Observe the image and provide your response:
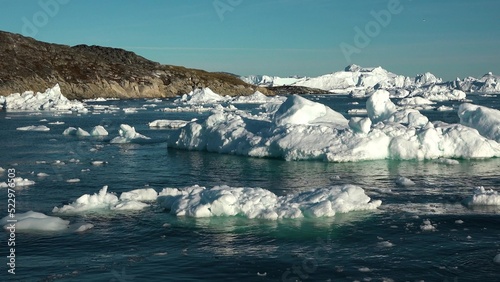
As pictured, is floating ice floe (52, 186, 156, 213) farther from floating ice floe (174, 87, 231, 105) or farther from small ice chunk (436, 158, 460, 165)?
floating ice floe (174, 87, 231, 105)

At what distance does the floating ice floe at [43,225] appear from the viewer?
16594mm

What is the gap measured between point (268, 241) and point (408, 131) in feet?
55.4

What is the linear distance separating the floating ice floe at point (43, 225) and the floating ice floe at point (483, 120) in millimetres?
25233

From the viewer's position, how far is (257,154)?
30.8 meters

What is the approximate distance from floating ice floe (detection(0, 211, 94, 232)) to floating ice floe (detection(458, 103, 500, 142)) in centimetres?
2523

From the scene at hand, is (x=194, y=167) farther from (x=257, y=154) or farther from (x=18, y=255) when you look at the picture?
(x=18, y=255)

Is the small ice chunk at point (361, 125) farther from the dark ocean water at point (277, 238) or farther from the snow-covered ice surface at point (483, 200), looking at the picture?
the snow-covered ice surface at point (483, 200)

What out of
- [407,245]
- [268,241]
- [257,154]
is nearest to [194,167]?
[257,154]

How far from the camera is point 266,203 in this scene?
17984 millimetres

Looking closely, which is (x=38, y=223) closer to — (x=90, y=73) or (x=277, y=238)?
(x=277, y=238)

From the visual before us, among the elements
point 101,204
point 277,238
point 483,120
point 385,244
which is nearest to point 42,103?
point 483,120

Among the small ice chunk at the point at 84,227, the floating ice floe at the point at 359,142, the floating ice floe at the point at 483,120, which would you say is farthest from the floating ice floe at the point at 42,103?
the small ice chunk at the point at 84,227

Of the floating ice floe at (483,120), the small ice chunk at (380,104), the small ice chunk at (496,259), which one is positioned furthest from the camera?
the small ice chunk at (380,104)

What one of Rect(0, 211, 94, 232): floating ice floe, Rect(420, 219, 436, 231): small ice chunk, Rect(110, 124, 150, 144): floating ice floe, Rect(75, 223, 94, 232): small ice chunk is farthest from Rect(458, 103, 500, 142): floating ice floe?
Rect(0, 211, 94, 232): floating ice floe
